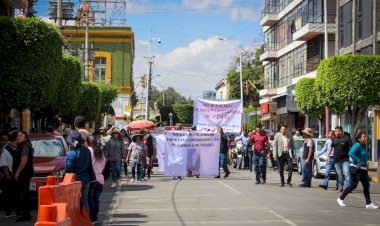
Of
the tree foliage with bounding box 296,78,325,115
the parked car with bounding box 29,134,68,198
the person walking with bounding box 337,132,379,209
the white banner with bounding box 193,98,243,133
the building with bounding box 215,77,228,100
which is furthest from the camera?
the building with bounding box 215,77,228,100

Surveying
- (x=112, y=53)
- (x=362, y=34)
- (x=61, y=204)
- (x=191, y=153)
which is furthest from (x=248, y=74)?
(x=61, y=204)

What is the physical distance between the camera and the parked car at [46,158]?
47.8ft

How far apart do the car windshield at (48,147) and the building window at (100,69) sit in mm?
50862

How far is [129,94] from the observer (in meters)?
69.0

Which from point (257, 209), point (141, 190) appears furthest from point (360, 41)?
point (257, 209)

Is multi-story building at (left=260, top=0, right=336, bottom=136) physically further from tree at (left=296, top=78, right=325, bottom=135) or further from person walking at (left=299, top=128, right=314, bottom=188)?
person walking at (left=299, top=128, right=314, bottom=188)

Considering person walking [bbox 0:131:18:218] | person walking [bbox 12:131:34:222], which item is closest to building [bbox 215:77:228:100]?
person walking [bbox 0:131:18:218]

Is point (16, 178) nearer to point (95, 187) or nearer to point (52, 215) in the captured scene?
point (95, 187)

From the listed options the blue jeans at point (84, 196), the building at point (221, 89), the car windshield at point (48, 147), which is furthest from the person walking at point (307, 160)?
the building at point (221, 89)

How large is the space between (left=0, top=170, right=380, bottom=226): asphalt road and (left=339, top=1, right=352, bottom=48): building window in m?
19.6

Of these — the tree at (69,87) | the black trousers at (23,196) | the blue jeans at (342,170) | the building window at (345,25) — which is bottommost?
the black trousers at (23,196)

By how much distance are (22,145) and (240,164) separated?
64.0ft

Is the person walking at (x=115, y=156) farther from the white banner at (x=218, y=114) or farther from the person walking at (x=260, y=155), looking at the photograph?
the white banner at (x=218, y=114)

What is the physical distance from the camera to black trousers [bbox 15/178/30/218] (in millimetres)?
12695
